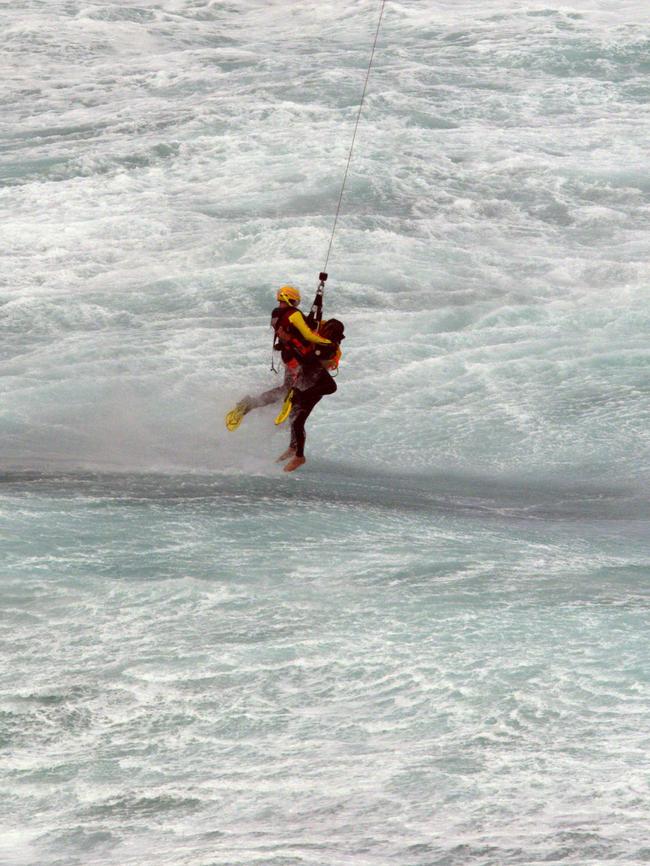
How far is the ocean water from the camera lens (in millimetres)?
6301

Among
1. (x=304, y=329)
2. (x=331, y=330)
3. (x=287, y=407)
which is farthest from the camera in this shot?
(x=287, y=407)

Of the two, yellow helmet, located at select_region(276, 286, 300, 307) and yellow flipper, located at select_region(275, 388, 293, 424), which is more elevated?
yellow helmet, located at select_region(276, 286, 300, 307)

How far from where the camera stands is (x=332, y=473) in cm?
1074

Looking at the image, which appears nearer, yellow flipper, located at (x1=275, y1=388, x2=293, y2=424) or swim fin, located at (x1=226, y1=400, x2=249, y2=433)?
yellow flipper, located at (x1=275, y1=388, x2=293, y2=424)

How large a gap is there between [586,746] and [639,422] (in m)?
5.43

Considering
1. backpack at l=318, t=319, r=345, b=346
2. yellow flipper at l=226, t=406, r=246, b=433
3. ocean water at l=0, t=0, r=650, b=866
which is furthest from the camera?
yellow flipper at l=226, t=406, r=246, b=433

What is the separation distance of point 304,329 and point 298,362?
0.40 metres

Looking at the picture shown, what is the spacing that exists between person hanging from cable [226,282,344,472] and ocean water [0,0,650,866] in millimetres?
431

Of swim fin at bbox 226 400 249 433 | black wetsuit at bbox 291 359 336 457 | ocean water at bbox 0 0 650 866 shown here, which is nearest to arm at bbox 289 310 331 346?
black wetsuit at bbox 291 359 336 457

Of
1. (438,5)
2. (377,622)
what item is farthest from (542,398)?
(438,5)

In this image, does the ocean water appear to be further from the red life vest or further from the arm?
the arm

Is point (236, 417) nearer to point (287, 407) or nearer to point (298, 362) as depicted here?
point (287, 407)

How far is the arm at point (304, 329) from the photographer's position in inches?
380

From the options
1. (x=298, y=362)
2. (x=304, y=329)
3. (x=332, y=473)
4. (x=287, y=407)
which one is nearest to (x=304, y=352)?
(x=298, y=362)
